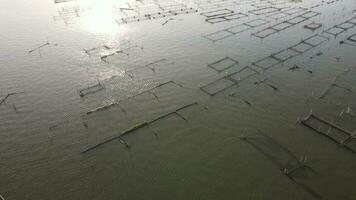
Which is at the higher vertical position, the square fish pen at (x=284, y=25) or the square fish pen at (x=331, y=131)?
the square fish pen at (x=284, y=25)

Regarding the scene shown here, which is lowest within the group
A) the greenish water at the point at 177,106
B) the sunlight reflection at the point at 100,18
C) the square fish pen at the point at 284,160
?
the square fish pen at the point at 284,160

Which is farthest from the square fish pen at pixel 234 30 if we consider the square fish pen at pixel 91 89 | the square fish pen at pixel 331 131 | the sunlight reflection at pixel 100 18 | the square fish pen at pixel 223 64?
the square fish pen at pixel 331 131

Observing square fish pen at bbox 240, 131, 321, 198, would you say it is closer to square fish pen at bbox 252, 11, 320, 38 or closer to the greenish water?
the greenish water

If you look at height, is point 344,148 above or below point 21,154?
below

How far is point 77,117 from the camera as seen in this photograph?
60.3 ft

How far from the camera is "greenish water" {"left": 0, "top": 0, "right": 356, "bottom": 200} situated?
47.4 ft

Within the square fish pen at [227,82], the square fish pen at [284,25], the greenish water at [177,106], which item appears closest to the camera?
the greenish water at [177,106]

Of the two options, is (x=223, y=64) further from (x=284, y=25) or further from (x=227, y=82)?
(x=284, y=25)

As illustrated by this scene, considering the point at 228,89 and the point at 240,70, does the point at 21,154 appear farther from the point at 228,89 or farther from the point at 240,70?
the point at 240,70

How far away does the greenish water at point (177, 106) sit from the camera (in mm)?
14443

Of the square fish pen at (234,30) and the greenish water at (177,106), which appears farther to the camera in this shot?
the square fish pen at (234,30)

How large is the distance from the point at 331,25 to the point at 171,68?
1761cm

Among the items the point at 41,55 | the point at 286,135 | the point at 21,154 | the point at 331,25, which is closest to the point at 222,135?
the point at 286,135

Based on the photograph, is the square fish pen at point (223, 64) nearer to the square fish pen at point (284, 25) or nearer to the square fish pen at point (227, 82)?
the square fish pen at point (227, 82)
